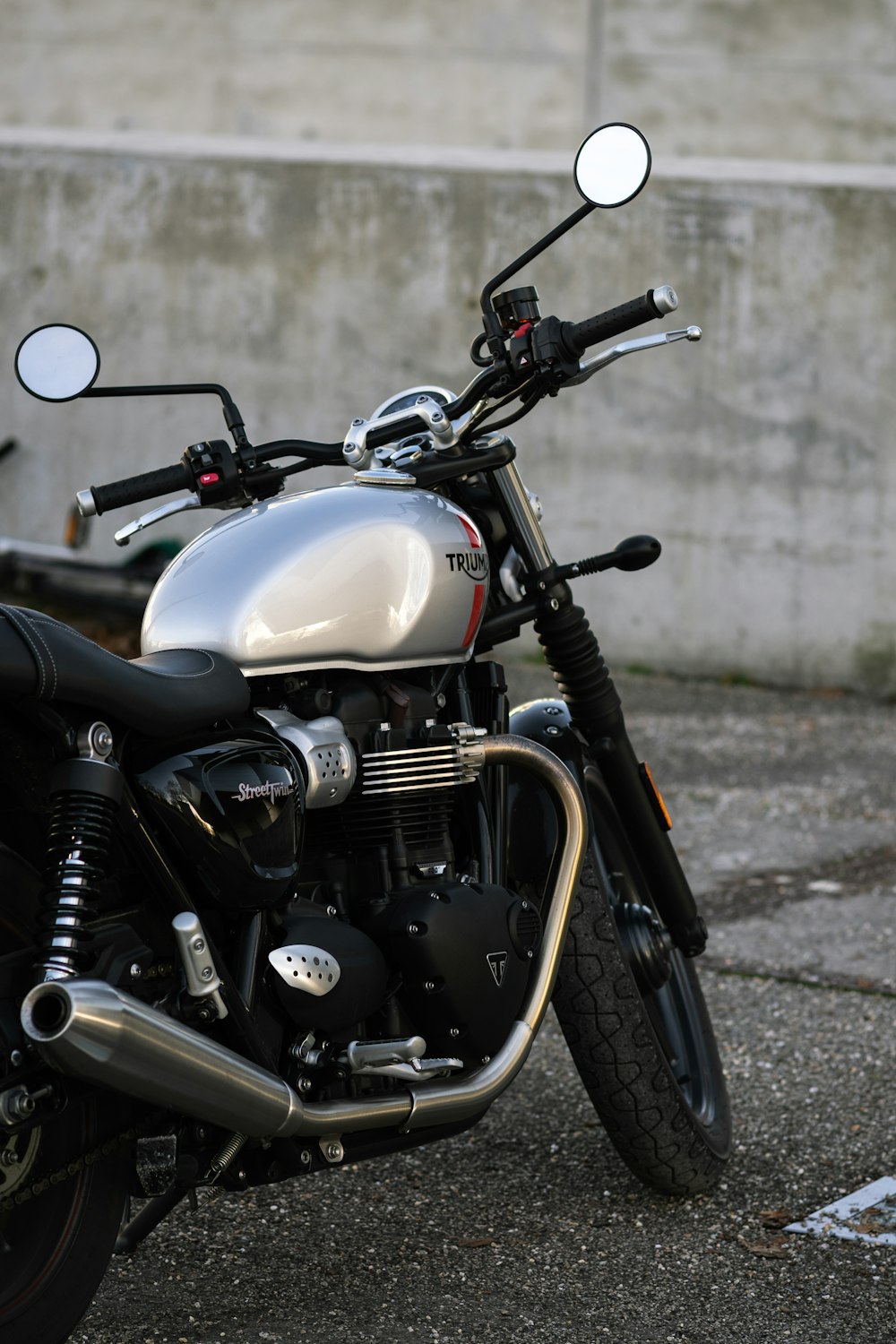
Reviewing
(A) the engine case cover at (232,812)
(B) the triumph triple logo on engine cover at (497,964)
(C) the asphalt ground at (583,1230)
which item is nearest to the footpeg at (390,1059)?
(B) the triumph triple logo on engine cover at (497,964)

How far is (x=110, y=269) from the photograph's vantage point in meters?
10.1

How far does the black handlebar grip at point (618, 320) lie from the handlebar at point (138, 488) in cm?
67

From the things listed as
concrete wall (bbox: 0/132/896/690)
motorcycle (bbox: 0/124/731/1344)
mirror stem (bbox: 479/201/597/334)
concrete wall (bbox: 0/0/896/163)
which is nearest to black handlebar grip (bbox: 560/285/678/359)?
motorcycle (bbox: 0/124/731/1344)

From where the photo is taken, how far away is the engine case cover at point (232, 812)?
7.19ft

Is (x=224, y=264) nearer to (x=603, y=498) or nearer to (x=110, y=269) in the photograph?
(x=110, y=269)

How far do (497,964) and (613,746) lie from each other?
62cm

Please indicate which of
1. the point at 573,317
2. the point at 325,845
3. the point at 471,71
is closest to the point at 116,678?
the point at 325,845

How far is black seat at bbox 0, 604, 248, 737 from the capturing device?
1.97m

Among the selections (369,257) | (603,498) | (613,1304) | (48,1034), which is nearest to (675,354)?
(603,498)

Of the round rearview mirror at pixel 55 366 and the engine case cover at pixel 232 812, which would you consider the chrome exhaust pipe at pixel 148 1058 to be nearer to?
the engine case cover at pixel 232 812

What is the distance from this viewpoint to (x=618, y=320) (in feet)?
8.79

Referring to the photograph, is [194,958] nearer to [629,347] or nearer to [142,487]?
[142,487]

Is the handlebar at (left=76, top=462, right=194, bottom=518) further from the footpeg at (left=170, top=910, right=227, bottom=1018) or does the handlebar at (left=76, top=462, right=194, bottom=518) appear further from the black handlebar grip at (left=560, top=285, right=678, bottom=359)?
Answer: the footpeg at (left=170, top=910, right=227, bottom=1018)

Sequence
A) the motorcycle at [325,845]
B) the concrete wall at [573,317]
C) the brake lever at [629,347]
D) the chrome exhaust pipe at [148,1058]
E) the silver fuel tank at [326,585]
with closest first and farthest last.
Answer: the chrome exhaust pipe at [148,1058]
the motorcycle at [325,845]
the silver fuel tank at [326,585]
the brake lever at [629,347]
the concrete wall at [573,317]
